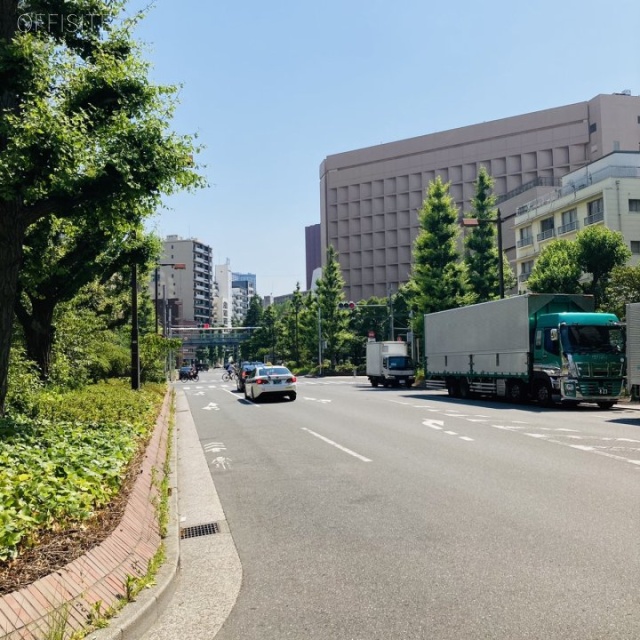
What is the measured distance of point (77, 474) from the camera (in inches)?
236

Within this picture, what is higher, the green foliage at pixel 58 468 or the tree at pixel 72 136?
the tree at pixel 72 136

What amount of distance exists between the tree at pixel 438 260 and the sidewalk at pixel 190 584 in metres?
32.4

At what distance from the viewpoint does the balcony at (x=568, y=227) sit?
4820 centimetres

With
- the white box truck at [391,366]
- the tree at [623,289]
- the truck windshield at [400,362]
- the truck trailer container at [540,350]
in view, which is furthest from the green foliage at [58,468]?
the truck windshield at [400,362]

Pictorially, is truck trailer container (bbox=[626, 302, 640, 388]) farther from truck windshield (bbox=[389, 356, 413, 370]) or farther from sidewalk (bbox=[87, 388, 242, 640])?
truck windshield (bbox=[389, 356, 413, 370])

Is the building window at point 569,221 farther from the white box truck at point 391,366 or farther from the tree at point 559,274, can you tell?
the white box truck at point 391,366

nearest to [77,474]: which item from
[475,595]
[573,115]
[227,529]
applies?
[227,529]

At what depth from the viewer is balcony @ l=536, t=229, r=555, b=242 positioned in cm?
5169

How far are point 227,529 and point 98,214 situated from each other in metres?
5.38

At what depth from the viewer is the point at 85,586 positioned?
3.96 metres

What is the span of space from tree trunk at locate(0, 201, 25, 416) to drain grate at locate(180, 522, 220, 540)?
15.3 ft

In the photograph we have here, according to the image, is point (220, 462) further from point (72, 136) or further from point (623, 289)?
point (623, 289)

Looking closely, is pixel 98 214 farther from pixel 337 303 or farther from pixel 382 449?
pixel 337 303

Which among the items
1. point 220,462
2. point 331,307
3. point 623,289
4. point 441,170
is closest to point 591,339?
point 623,289
